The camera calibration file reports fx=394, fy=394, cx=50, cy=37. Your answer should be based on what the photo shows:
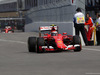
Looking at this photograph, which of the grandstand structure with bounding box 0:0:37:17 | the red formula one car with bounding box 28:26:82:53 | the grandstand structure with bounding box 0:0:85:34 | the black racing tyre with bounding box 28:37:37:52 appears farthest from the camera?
the grandstand structure with bounding box 0:0:37:17

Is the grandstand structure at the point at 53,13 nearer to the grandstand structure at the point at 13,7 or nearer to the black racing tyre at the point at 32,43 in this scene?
the black racing tyre at the point at 32,43

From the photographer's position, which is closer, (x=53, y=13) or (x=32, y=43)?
(x=32, y=43)

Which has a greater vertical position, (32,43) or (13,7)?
(13,7)

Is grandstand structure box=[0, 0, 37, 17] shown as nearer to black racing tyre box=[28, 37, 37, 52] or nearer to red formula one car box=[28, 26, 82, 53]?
red formula one car box=[28, 26, 82, 53]

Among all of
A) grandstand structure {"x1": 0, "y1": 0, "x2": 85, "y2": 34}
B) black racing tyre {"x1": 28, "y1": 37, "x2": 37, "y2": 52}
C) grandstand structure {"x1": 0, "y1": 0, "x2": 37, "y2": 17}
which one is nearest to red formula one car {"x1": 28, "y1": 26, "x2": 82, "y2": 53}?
black racing tyre {"x1": 28, "y1": 37, "x2": 37, "y2": 52}

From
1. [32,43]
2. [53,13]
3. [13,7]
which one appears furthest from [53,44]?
[13,7]

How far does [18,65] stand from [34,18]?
3811 centimetres

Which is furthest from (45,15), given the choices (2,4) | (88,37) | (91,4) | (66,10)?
(2,4)

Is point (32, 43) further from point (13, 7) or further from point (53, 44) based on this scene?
point (13, 7)

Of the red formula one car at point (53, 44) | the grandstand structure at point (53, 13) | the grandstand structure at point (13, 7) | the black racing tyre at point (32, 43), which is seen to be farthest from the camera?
the grandstand structure at point (13, 7)

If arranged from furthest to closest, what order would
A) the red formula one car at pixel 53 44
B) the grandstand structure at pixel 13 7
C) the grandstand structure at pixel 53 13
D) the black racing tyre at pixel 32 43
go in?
the grandstand structure at pixel 13 7 < the grandstand structure at pixel 53 13 < the black racing tyre at pixel 32 43 < the red formula one car at pixel 53 44

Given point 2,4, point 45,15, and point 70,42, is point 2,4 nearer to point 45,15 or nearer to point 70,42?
point 45,15

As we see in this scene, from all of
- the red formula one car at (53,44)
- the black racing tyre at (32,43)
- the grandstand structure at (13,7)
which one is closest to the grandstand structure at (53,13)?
the red formula one car at (53,44)

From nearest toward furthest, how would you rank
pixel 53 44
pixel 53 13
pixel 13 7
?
pixel 53 44, pixel 53 13, pixel 13 7
